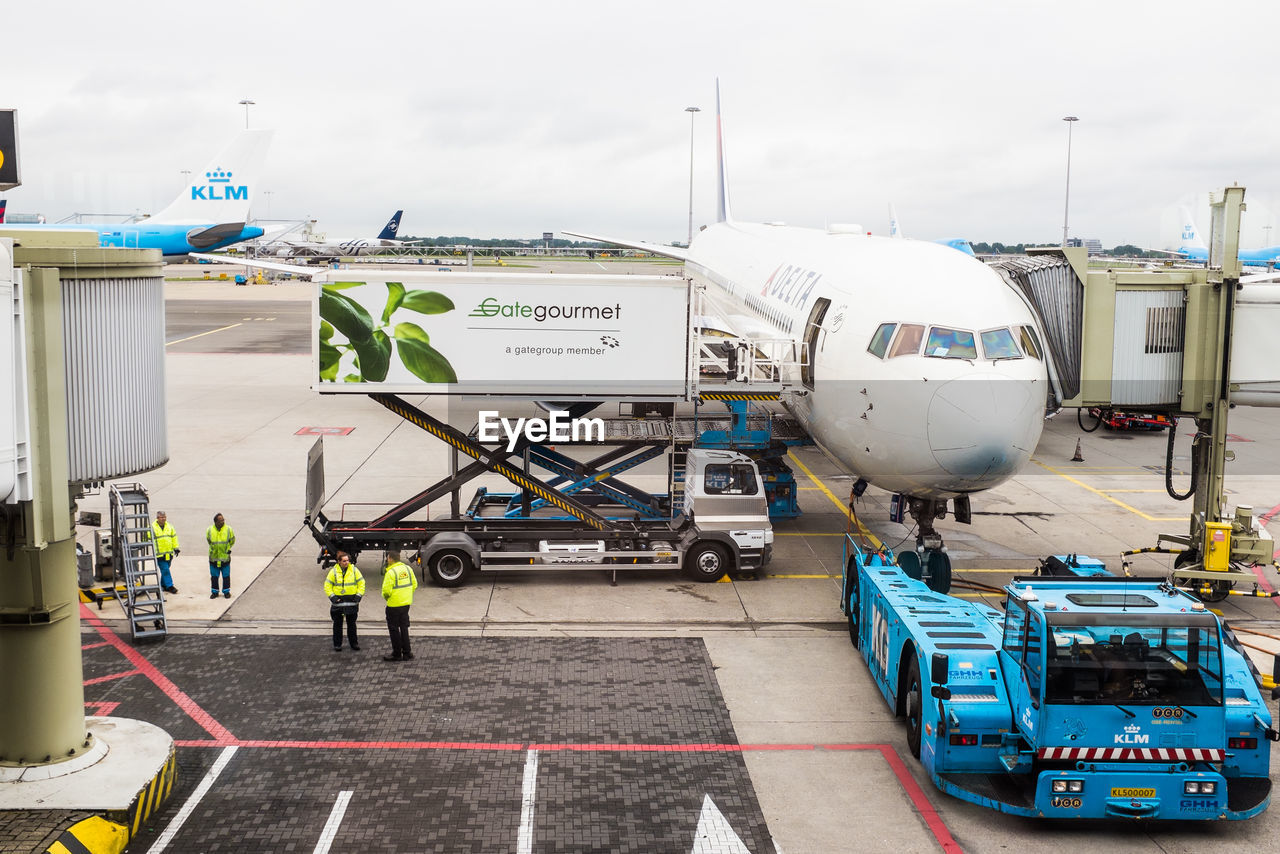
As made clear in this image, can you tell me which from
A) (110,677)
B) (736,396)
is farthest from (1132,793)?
(110,677)

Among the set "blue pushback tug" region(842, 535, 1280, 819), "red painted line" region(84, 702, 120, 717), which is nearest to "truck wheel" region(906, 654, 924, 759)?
"blue pushback tug" region(842, 535, 1280, 819)

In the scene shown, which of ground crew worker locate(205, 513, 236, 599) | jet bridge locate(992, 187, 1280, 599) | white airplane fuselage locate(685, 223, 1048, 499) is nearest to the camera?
white airplane fuselage locate(685, 223, 1048, 499)

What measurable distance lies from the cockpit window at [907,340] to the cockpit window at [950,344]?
154 mm

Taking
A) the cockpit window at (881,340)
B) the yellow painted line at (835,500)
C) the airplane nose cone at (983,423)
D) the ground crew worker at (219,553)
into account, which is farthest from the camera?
the yellow painted line at (835,500)

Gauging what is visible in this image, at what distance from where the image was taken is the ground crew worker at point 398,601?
16.8 m

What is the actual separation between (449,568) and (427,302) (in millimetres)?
4813

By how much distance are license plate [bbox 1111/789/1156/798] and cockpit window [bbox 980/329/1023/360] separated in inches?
297

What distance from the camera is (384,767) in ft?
44.3

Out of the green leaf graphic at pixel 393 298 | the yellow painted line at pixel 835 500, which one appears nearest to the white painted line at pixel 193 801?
the green leaf graphic at pixel 393 298

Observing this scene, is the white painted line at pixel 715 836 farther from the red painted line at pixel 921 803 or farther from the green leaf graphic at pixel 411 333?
the green leaf graphic at pixel 411 333

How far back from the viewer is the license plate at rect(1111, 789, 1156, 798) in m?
11.7

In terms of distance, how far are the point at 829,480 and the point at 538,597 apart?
12738mm

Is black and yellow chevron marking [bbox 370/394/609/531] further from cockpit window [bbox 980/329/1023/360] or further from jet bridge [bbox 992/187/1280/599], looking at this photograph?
jet bridge [bbox 992/187/1280/599]

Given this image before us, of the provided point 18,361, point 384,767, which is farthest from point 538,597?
point 18,361
